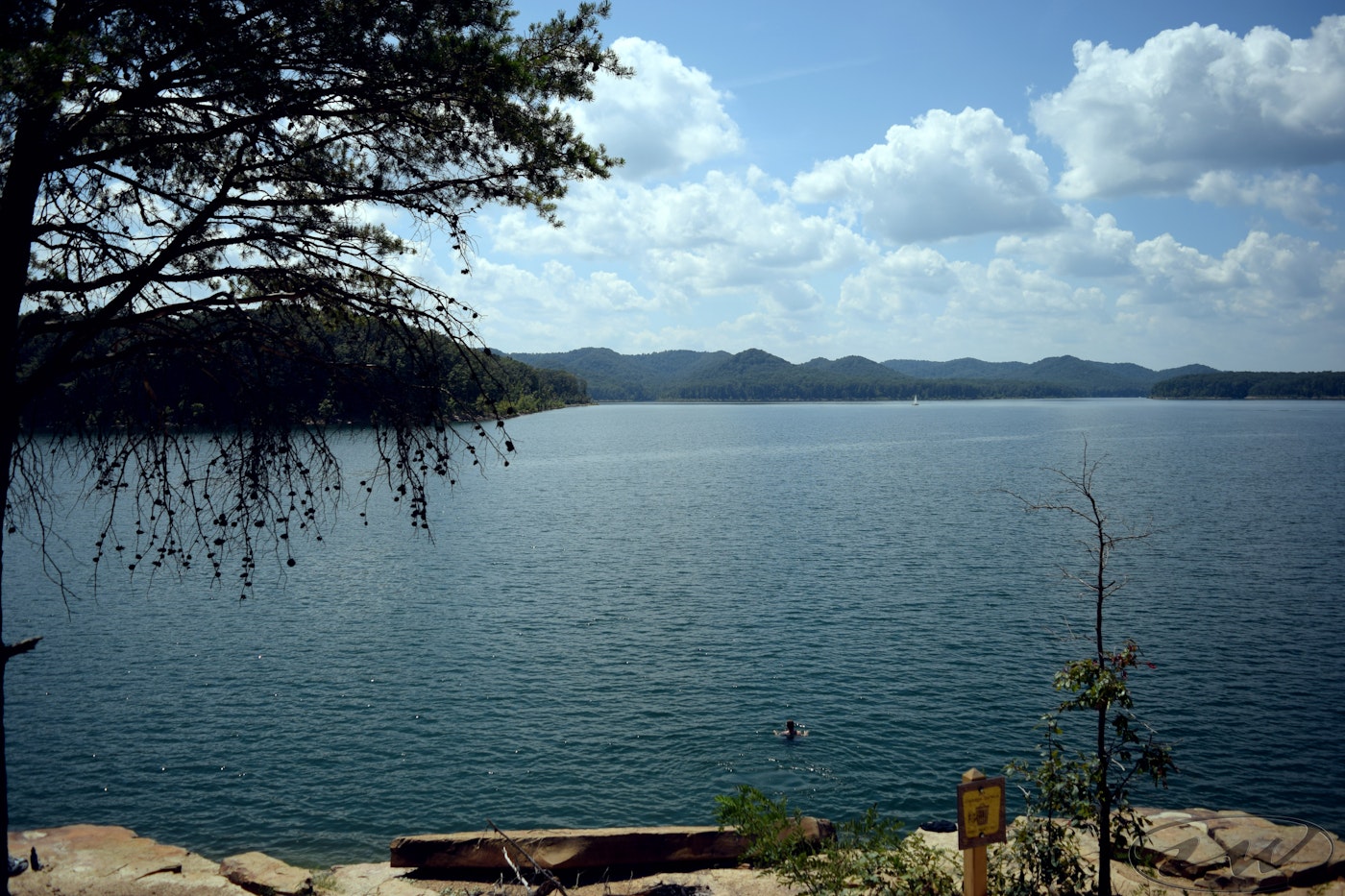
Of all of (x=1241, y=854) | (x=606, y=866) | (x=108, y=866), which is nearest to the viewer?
(x=1241, y=854)

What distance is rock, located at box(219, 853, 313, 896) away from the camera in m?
13.4

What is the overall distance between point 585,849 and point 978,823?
6.98 meters

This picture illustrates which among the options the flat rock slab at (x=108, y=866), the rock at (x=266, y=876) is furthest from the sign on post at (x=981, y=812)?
the flat rock slab at (x=108, y=866)

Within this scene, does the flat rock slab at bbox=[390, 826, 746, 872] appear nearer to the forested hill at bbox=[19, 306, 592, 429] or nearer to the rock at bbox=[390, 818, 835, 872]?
the rock at bbox=[390, 818, 835, 872]

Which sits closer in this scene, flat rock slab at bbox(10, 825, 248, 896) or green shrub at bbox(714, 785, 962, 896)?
green shrub at bbox(714, 785, 962, 896)

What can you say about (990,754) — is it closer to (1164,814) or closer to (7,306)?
(1164,814)

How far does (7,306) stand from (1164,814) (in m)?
17.8

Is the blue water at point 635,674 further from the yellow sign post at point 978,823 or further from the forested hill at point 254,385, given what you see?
the forested hill at point 254,385

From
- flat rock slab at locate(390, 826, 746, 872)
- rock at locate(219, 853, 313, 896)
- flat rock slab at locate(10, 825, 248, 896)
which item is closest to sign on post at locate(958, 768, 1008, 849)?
flat rock slab at locate(390, 826, 746, 872)

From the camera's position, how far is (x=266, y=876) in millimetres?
13930

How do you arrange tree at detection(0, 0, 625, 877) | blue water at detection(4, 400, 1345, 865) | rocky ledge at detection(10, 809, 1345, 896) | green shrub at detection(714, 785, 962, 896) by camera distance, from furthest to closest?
blue water at detection(4, 400, 1345, 865), rocky ledge at detection(10, 809, 1345, 896), green shrub at detection(714, 785, 962, 896), tree at detection(0, 0, 625, 877)

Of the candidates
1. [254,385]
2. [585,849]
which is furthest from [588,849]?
[254,385]
